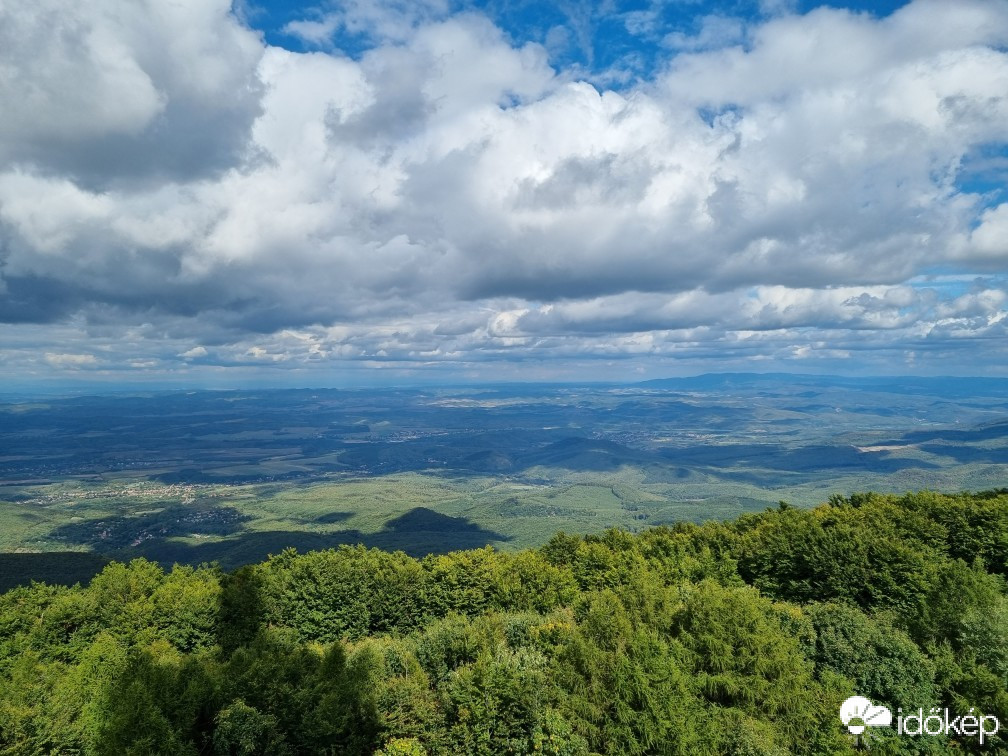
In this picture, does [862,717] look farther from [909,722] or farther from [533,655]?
[533,655]

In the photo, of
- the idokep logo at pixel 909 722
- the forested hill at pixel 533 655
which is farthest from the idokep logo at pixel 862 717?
the forested hill at pixel 533 655

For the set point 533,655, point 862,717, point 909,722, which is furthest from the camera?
point 533,655

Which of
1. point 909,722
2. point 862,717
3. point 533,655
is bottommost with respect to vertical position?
point 909,722

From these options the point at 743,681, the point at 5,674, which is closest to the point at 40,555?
the point at 5,674

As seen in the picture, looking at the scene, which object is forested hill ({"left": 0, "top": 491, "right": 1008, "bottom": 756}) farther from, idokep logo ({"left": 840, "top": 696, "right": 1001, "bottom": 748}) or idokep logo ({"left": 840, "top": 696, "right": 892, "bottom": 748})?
idokep logo ({"left": 840, "top": 696, "right": 892, "bottom": 748})

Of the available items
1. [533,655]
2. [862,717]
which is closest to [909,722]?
[862,717]

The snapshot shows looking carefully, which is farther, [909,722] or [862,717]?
[909,722]

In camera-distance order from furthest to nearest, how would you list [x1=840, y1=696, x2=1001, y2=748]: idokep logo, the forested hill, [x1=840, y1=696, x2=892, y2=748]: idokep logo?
1. [x1=840, y1=696, x2=892, y2=748]: idokep logo
2. [x1=840, y1=696, x2=1001, y2=748]: idokep logo
3. the forested hill

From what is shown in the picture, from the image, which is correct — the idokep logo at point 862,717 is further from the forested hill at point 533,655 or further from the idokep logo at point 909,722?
the forested hill at point 533,655

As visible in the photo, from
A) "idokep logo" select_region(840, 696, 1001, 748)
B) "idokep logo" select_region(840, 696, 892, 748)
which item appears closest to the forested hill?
"idokep logo" select_region(840, 696, 1001, 748)
